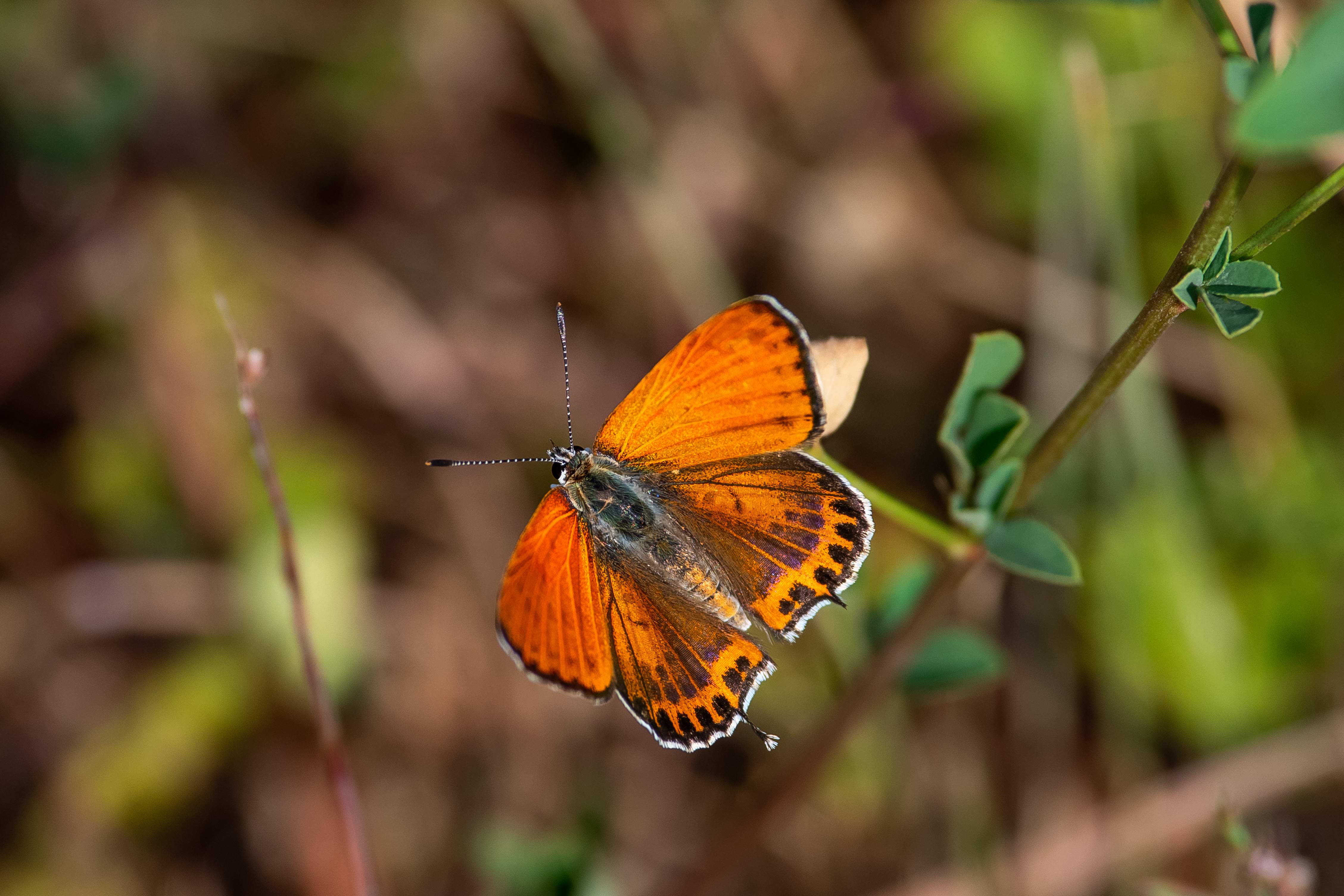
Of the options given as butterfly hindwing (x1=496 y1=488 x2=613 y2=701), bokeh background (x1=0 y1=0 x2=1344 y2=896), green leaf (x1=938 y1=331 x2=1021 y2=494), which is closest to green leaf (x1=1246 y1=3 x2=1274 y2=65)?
green leaf (x1=938 y1=331 x2=1021 y2=494)

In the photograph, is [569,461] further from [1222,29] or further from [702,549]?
[1222,29]

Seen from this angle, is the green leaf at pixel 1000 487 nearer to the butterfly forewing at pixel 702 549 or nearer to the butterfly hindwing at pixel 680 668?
the butterfly forewing at pixel 702 549

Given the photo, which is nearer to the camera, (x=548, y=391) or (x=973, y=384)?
(x=973, y=384)

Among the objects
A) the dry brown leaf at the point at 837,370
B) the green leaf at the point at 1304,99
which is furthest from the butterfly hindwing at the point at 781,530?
the green leaf at the point at 1304,99

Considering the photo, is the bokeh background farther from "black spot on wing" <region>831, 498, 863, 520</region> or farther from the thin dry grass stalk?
"black spot on wing" <region>831, 498, 863, 520</region>

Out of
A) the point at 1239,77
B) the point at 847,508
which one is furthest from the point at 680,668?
the point at 1239,77

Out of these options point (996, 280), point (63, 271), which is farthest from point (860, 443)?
point (63, 271)
